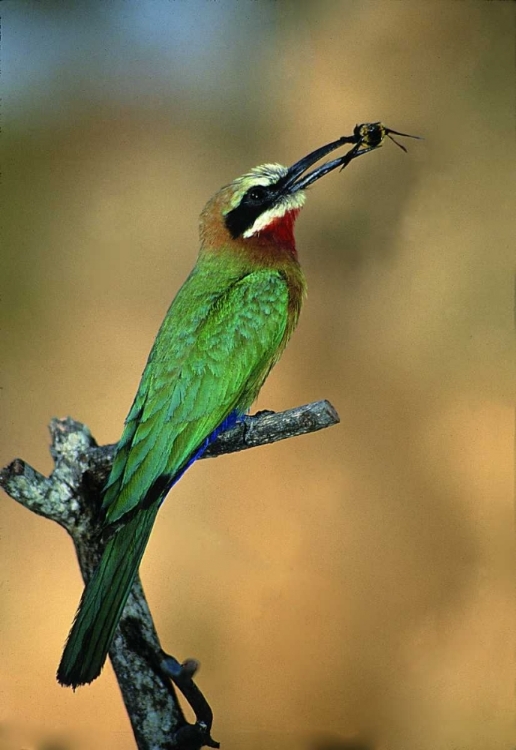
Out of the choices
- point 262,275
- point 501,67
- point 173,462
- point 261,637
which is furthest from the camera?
point 501,67

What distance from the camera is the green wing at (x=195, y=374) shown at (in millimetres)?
1826

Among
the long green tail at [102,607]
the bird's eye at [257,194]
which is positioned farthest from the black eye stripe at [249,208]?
the long green tail at [102,607]

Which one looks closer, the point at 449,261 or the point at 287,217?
the point at 287,217

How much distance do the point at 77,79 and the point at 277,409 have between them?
1130 millimetres

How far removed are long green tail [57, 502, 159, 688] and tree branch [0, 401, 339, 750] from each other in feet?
0.40

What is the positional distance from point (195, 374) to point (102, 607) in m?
0.58

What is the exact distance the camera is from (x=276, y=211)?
2.20m

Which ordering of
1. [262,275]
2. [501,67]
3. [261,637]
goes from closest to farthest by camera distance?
[262,275] < [261,637] < [501,67]

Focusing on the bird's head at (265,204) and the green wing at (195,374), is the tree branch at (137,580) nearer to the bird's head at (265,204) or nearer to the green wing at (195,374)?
the green wing at (195,374)

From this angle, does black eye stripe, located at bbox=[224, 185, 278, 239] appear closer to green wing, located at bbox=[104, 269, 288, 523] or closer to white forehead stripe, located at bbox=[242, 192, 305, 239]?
white forehead stripe, located at bbox=[242, 192, 305, 239]

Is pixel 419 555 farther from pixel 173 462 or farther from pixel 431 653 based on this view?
pixel 173 462

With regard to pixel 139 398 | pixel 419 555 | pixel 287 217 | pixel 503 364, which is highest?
pixel 287 217

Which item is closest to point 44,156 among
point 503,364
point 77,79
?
point 77,79

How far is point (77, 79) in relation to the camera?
7.85 ft
